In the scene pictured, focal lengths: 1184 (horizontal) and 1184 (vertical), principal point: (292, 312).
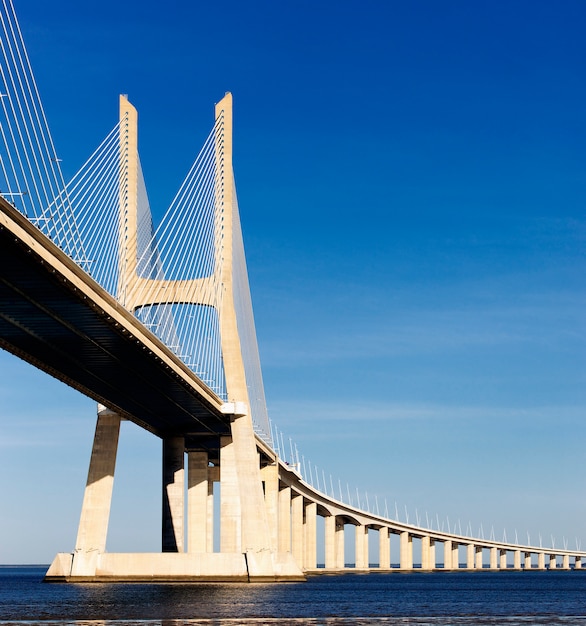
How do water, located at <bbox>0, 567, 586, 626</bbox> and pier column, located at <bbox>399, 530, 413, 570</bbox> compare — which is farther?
pier column, located at <bbox>399, 530, 413, 570</bbox>

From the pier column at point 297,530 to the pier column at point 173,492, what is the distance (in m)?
31.8

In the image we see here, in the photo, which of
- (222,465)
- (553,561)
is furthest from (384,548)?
(222,465)

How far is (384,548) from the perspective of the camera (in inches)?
4970

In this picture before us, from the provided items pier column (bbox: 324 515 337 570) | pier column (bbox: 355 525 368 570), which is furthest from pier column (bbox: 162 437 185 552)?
pier column (bbox: 355 525 368 570)

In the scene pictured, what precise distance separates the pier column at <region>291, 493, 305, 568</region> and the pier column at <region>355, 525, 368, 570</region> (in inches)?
680

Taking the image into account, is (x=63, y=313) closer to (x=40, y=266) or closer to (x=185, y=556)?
(x=40, y=266)

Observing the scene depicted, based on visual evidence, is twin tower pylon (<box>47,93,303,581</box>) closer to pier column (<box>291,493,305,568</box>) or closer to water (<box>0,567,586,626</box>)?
water (<box>0,567,586,626</box>)

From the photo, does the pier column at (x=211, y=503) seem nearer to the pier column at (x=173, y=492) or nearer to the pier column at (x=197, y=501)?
the pier column at (x=197, y=501)

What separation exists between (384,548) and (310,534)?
20877 millimetres

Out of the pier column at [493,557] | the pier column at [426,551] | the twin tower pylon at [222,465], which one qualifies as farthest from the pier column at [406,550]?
the twin tower pylon at [222,465]

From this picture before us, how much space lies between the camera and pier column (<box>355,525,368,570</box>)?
11956cm

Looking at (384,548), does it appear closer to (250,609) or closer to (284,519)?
(284,519)

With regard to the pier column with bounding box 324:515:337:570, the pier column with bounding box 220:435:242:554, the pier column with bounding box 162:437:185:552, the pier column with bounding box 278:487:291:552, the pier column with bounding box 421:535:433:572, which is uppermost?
the pier column with bounding box 421:535:433:572

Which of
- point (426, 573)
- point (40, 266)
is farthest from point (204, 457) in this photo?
point (426, 573)
